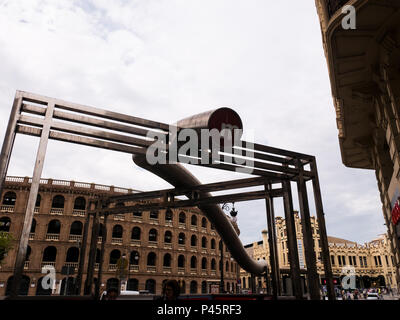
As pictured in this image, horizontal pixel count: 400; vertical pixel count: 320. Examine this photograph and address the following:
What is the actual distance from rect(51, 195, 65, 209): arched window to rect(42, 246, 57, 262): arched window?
4.96 m

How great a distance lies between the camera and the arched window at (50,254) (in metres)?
33.4

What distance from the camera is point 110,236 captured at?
3650 centimetres

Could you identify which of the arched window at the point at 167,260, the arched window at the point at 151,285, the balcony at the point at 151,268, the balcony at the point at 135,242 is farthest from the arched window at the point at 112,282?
the arched window at the point at 167,260

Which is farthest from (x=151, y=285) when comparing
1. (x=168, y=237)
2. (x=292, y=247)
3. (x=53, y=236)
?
(x=292, y=247)

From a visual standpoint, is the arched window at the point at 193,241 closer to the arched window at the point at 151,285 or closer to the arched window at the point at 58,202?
the arched window at the point at 151,285

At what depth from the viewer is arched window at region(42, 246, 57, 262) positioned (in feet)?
109

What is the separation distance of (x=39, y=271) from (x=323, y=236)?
34.8 meters

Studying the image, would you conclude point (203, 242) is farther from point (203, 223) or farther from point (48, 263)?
point (48, 263)

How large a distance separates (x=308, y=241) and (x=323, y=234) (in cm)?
55

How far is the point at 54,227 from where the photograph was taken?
34.7 metres

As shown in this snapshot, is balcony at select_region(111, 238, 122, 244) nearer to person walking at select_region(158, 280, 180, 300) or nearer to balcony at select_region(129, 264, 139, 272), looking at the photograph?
balcony at select_region(129, 264, 139, 272)
